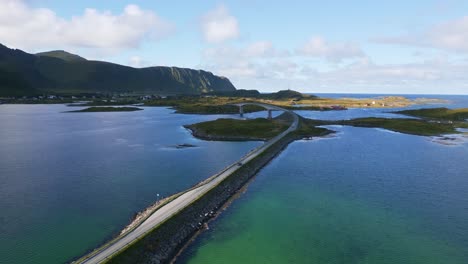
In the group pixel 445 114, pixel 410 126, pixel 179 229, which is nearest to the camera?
pixel 179 229

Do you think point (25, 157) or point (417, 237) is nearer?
point (417, 237)

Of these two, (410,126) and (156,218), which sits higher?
(410,126)

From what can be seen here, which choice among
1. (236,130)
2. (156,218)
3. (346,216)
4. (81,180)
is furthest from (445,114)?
(156,218)

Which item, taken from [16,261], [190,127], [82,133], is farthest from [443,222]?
[82,133]

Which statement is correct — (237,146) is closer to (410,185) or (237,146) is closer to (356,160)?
(356,160)

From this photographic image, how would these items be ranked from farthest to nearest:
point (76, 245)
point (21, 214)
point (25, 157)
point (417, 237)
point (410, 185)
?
point (25, 157) < point (410, 185) < point (21, 214) < point (417, 237) < point (76, 245)

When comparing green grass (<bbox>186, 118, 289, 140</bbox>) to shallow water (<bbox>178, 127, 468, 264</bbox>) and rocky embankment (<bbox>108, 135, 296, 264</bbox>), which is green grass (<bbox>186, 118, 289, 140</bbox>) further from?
rocky embankment (<bbox>108, 135, 296, 264</bbox>)

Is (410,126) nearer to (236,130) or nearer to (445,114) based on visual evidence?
(445,114)
